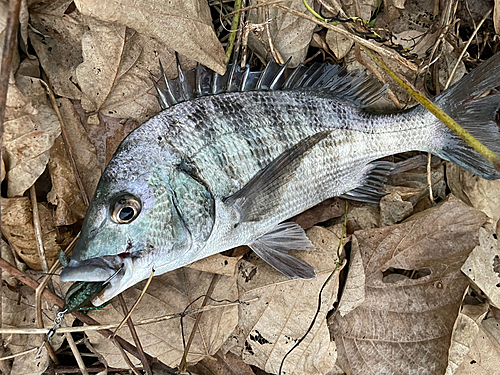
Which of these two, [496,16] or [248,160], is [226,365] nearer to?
[248,160]

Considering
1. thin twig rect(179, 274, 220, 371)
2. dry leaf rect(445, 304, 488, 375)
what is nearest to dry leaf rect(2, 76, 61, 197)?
thin twig rect(179, 274, 220, 371)

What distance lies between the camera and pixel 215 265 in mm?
2104

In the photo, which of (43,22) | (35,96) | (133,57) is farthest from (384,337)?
(43,22)

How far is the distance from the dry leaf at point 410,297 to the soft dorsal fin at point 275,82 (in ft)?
2.72

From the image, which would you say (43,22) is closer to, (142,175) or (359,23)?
(142,175)

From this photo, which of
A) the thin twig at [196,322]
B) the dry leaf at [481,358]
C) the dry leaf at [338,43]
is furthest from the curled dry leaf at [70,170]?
the dry leaf at [481,358]

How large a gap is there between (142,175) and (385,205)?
148cm

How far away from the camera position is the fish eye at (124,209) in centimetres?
156

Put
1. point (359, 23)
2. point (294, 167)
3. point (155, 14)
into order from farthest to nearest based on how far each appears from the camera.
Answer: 1. point (359, 23)
2. point (294, 167)
3. point (155, 14)

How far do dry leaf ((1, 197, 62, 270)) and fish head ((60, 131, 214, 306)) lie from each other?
582 mm

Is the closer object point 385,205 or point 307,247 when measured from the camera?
point 307,247

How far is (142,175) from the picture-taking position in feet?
5.44

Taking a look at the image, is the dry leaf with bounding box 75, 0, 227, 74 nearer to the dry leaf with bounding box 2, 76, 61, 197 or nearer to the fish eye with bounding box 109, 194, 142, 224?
the dry leaf with bounding box 2, 76, 61, 197

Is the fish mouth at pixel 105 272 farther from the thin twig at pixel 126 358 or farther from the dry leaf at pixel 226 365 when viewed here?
the dry leaf at pixel 226 365
